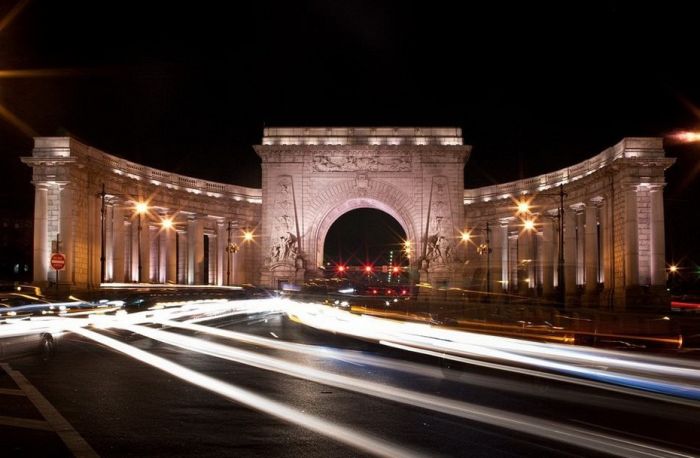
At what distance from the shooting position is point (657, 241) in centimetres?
5478

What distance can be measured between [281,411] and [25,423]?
384 cm

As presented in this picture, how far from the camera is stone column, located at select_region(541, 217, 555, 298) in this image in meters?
71.3

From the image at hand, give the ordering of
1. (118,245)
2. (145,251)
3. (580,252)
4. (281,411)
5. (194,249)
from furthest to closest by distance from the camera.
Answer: (194,249) < (580,252) < (145,251) < (118,245) < (281,411)

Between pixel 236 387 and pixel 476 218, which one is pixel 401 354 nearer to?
pixel 236 387

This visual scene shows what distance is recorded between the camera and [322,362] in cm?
2083

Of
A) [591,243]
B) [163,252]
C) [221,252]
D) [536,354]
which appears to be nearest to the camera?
[536,354]

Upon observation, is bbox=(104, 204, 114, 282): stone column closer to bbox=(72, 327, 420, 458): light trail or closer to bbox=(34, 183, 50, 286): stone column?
bbox=(34, 183, 50, 286): stone column

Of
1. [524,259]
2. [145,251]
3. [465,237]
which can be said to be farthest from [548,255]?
[145,251]

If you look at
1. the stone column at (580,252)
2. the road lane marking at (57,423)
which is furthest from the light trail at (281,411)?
the stone column at (580,252)

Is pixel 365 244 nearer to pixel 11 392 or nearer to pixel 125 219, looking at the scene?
pixel 125 219

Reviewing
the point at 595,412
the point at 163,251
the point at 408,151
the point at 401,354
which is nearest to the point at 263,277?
the point at 163,251

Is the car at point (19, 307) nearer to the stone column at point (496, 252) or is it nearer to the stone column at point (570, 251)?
the stone column at point (570, 251)

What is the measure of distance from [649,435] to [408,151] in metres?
68.7

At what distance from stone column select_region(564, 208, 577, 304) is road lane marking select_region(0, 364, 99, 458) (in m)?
56.2
